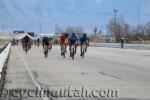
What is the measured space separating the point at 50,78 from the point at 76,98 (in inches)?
→ 270

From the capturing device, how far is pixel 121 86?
17.3 m

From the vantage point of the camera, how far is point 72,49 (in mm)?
39688

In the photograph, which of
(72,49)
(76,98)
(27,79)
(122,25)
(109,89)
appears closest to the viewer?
(76,98)

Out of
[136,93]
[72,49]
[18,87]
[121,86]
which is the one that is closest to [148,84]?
[121,86]

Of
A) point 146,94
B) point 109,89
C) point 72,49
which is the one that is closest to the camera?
point 146,94

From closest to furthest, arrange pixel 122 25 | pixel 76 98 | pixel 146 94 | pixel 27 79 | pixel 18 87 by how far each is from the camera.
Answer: pixel 76 98 < pixel 146 94 < pixel 18 87 < pixel 27 79 < pixel 122 25

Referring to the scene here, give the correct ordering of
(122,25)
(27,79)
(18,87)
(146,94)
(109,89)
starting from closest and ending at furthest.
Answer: (146,94) < (109,89) < (18,87) < (27,79) < (122,25)

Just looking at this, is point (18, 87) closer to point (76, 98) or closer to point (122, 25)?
point (76, 98)

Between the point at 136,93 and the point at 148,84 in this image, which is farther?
the point at 148,84

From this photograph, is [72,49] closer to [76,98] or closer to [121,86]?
[121,86]

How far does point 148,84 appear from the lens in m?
18.0

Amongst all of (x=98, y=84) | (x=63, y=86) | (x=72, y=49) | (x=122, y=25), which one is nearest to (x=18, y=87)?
(x=63, y=86)

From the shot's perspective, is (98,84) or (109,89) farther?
(98,84)

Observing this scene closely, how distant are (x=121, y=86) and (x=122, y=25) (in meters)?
144
